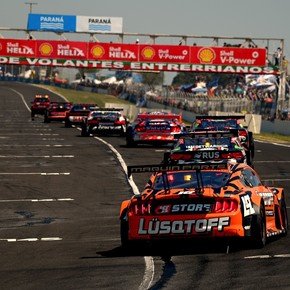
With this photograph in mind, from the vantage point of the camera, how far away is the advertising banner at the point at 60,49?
72750mm

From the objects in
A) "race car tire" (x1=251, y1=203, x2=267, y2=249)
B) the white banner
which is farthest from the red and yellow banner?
"race car tire" (x1=251, y1=203, x2=267, y2=249)

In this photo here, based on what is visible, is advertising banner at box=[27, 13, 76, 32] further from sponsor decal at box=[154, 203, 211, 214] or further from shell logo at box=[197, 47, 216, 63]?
sponsor decal at box=[154, 203, 211, 214]

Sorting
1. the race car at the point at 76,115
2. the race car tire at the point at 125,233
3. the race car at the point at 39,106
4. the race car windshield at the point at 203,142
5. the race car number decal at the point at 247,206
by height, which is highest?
the race car number decal at the point at 247,206

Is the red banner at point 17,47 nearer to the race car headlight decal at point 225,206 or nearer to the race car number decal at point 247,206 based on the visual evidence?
the race car number decal at point 247,206

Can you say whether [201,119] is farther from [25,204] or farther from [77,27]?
[77,27]

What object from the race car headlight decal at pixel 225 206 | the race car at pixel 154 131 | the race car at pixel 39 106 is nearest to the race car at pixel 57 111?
the race car at pixel 39 106

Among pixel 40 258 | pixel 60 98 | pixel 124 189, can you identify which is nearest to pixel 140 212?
pixel 40 258

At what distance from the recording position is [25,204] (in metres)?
20.3

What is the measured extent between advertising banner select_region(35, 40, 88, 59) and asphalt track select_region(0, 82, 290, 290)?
40.9m

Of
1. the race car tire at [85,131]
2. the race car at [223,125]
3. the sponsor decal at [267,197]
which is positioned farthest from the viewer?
the race car tire at [85,131]

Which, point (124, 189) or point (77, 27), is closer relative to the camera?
point (124, 189)

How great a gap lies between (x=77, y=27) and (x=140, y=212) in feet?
214

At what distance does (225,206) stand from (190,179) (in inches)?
41.8

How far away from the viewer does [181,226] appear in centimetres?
1294
